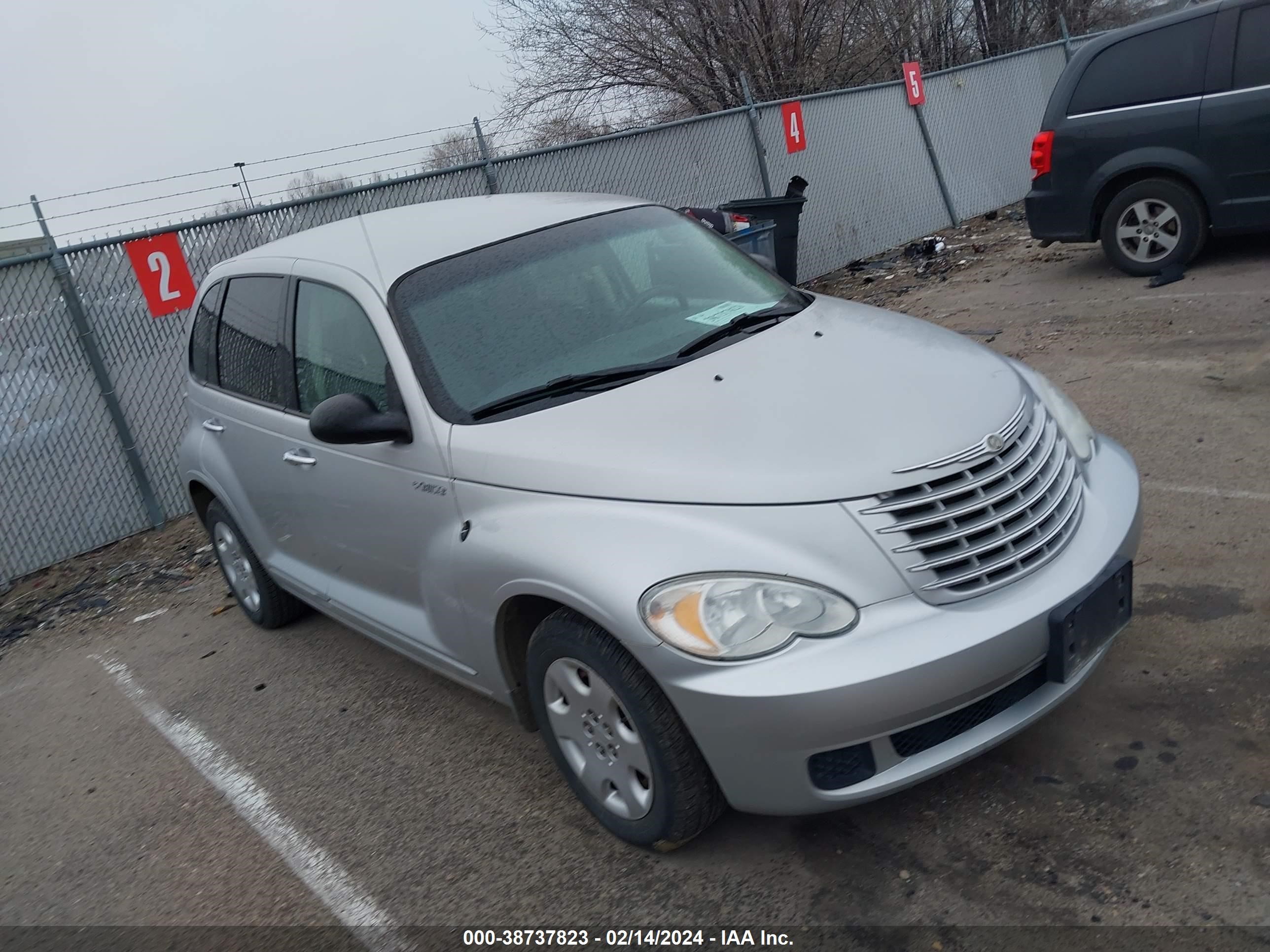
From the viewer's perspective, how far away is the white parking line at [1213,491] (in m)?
4.63

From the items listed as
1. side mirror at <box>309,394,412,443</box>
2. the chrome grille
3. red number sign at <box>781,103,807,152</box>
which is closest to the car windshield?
side mirror at <box>309,394,412,443</box>

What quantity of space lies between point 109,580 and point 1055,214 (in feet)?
25.3

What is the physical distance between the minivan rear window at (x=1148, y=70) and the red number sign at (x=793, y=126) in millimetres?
4080

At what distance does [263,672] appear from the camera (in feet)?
16.8

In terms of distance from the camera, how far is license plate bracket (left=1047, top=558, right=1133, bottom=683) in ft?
9.20

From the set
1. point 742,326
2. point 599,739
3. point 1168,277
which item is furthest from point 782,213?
point 599,739

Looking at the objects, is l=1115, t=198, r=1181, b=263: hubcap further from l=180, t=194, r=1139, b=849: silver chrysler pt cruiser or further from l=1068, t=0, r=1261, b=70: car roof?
l=180, t=194, r=1139, b=849: silver chrysler pt cruiser

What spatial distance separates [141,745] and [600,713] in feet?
8.84

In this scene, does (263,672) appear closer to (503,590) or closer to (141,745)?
(141,745)

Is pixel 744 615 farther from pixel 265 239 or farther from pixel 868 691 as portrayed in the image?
pixel 265 239

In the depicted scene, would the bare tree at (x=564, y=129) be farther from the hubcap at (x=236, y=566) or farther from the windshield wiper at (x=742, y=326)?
the windshield wiper at (x=742, y=326)

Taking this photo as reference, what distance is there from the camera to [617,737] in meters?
2.99

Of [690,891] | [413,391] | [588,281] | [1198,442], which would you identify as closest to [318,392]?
[413,391]

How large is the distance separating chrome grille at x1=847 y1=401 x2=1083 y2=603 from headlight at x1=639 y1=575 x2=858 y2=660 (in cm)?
24
